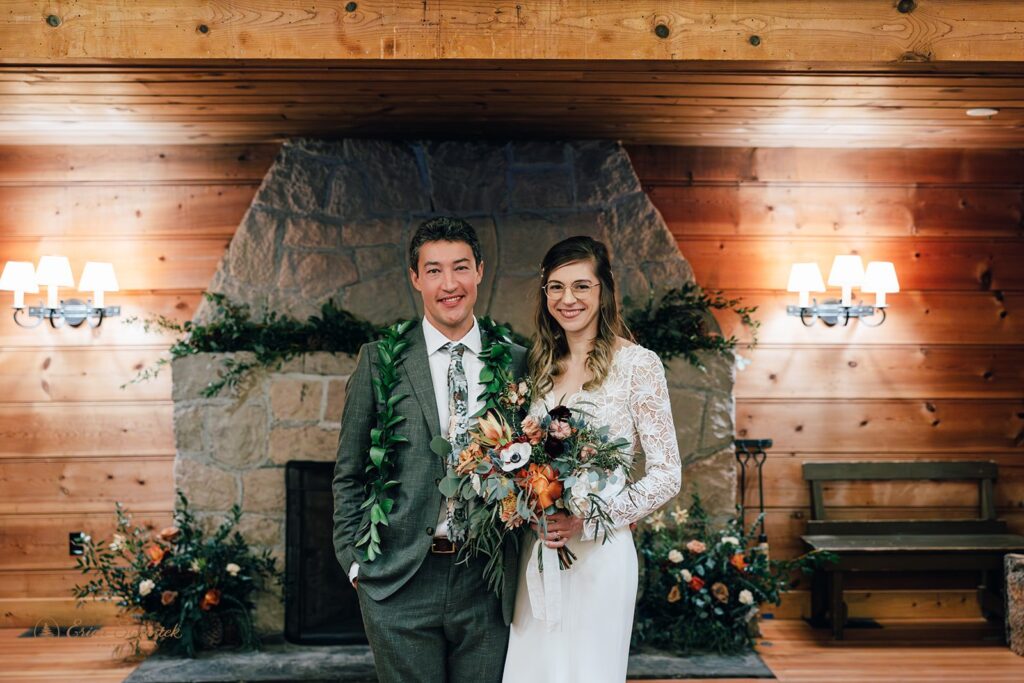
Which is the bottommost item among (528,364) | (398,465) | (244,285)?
(398,465)

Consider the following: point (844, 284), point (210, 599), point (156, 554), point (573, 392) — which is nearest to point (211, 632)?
point (210, 599)

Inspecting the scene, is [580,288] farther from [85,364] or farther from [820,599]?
[85,364]

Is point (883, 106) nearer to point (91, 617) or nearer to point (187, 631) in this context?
point (187, 631)

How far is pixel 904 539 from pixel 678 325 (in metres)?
1.52

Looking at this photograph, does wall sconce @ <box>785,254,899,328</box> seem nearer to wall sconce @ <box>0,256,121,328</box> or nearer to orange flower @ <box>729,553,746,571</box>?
orange flower @ <box>729,553,746,571</box>

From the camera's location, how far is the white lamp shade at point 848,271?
4.32 metres

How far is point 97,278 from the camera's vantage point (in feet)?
13.8

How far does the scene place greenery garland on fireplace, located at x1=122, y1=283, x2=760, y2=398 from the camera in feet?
13.4

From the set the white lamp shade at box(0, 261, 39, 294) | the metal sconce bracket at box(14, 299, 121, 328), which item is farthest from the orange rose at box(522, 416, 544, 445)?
the white lamp shade at box(0, 261, 39, 294)

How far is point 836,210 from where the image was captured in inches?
180

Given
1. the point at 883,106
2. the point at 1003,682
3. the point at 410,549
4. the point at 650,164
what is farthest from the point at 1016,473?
the point at 410,549

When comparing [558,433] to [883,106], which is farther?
[883,106]

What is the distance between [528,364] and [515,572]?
0.55 meters

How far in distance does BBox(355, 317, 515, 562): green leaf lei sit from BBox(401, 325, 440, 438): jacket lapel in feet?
0.08
